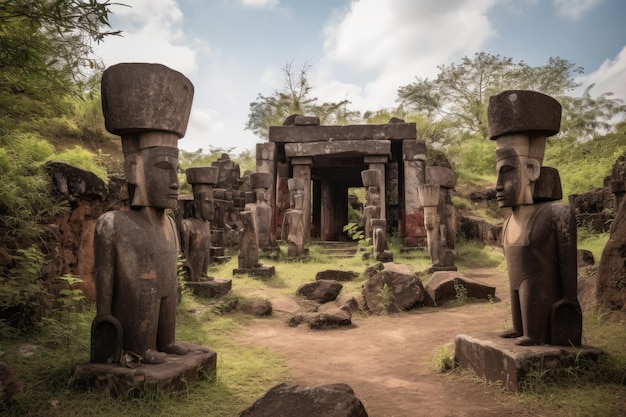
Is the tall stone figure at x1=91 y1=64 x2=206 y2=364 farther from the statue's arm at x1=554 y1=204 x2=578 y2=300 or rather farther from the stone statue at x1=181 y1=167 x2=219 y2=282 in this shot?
the stone statue at x1=181 y1=167 x2=219 y2=282

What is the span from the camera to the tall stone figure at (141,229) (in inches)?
151

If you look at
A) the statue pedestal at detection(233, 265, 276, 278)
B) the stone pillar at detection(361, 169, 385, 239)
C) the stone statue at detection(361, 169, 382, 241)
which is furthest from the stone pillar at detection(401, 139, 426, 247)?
the statue pedestal at detection(233, 265, 276, 278)

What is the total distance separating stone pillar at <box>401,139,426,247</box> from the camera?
50.8 feet

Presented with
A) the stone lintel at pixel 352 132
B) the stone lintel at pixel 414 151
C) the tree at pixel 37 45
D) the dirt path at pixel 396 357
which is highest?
the stone lintel at pixel 352 132

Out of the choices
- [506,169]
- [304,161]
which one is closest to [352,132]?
[304,161]

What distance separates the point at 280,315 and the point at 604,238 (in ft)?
31.0

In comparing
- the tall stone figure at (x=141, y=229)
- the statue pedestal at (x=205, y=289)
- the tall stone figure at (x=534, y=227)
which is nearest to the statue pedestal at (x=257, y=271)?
the statue pedestal at (x=205, y=289)

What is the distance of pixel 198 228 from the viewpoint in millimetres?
8820

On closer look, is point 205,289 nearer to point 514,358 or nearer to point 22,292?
point 22,292

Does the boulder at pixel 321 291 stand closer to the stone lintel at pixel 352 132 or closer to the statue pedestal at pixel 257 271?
the statue pedestal at pixel 257 271

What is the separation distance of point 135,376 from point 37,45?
2946mm

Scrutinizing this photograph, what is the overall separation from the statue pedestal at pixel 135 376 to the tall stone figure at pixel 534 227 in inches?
118

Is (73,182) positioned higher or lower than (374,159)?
lower

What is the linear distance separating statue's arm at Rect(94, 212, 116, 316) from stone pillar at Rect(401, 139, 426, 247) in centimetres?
1253
